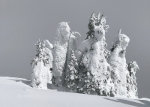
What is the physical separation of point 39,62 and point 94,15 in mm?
9232

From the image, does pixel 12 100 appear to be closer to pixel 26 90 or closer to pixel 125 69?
pixel 26 90

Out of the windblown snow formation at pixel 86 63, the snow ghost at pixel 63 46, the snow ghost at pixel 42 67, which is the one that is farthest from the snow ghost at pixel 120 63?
the snow ghost at pixel 42 67

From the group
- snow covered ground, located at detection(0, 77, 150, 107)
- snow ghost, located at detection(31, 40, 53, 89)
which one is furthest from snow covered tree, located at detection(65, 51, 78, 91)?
snow covered ground, located at detection(0, 77, 150, 107)

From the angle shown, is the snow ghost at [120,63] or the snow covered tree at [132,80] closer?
the snow ghost at [120,63]

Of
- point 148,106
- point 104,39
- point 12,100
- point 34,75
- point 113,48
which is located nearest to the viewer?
point 12,100

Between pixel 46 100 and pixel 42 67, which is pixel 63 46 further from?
pixel 46 100

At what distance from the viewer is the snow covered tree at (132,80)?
228 ft

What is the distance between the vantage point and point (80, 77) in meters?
61.2

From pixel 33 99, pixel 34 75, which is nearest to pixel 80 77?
pixel 34 75

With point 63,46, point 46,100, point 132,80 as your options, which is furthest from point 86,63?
point 46,100

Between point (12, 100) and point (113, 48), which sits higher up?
point (113, 48)

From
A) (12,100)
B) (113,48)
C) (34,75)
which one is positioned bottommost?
(12,100)

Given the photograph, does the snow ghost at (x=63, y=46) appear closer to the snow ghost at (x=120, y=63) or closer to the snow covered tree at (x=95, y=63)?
the snow covered tree at (x=95, y=63)

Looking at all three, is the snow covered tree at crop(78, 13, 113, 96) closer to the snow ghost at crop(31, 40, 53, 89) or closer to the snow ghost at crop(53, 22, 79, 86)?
the snow ghost at crop(53, 22, 79, 86)
